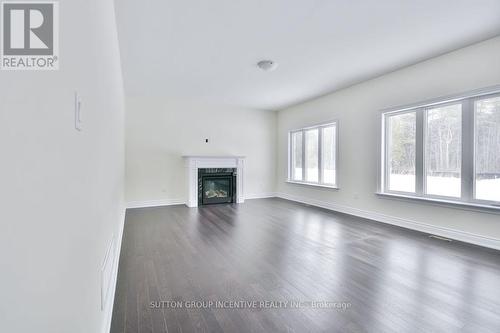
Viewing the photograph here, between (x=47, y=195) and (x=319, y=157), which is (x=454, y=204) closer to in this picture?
(x=319, y=157)

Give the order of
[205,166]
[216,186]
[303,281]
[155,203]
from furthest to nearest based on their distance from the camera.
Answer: [216,186]
[205,166]
[155,203]
[303,281]

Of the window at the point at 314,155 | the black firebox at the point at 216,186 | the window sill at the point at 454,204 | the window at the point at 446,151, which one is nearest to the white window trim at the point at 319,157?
the window at the point at 314,155

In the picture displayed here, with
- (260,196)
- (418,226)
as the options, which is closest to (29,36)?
(418,226)

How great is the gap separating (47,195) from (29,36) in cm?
39

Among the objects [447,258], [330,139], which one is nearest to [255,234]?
[447,258]

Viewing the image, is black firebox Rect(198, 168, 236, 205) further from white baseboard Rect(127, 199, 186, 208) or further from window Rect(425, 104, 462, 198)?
window Rect(425, 104, 462, 198)

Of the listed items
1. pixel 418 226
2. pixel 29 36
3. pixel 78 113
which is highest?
pixel 29 36

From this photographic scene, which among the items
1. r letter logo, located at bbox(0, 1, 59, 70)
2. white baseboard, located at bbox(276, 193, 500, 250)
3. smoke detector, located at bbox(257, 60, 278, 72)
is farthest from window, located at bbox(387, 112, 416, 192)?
r letter logo, located at bbox(0, 1, 59, 70)

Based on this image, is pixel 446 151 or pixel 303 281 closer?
pixel 303 281

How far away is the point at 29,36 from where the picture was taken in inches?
23.6

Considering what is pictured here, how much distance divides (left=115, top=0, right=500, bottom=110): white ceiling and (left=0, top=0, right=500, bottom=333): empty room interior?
0.09 feet

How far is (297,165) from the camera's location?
22.8ft

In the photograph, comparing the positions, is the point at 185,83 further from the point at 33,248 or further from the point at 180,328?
the point at 33,248

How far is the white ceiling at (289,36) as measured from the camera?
2523mm
